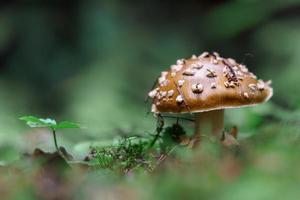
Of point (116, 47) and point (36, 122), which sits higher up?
point (116, 47)

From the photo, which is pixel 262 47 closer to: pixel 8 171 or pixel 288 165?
pixel 8 171

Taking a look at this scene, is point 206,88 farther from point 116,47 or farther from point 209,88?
point 116,47

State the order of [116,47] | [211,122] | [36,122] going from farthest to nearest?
[116,47], [211,122], [36,122]

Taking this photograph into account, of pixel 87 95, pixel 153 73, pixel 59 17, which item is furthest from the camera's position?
pixel 59 17

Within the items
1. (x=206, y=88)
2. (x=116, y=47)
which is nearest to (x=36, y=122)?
(x=206, y=88)

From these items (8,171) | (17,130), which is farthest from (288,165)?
(17,130)

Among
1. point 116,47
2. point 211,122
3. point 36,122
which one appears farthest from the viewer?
point 116,47

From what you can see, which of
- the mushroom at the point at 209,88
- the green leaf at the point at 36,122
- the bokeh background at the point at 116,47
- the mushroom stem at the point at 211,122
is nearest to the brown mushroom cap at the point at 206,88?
the mushroom at the point at 209,88

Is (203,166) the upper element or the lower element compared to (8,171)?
upper
